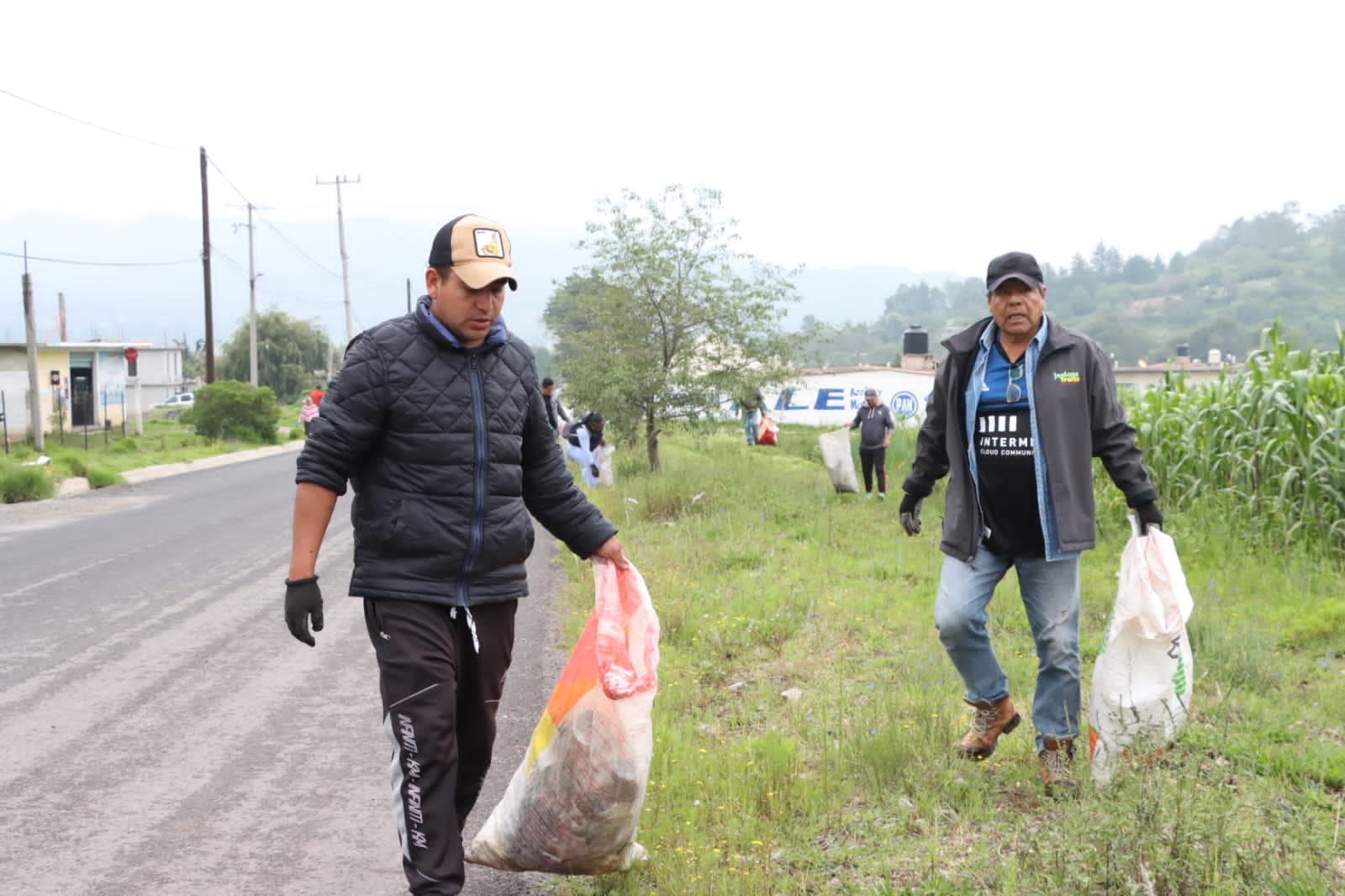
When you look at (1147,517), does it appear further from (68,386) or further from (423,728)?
(68,386)

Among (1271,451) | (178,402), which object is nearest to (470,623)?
(1271,451)

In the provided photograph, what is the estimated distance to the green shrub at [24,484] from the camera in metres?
19.1

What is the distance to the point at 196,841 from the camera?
4637 millimetres

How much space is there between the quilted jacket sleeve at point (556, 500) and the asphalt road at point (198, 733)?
120cm

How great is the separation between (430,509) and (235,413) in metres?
38.6

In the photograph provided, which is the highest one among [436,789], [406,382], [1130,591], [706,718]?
[406,382]

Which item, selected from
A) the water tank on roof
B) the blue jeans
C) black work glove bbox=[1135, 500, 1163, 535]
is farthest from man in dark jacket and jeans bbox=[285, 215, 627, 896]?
the water tank on roof

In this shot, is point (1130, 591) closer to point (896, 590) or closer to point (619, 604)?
point (619, 604)

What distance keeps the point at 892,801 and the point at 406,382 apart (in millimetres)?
2417

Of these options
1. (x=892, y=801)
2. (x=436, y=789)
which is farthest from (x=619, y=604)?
(x=892, y=801)

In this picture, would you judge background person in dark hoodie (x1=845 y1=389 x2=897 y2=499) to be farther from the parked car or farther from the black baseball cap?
the parked car

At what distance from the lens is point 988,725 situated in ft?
16.5

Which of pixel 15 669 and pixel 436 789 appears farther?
pixel 15 669

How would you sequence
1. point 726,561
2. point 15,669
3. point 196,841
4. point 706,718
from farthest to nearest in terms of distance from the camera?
point 726,561
point 15,669
point 706,718
point 196,841
